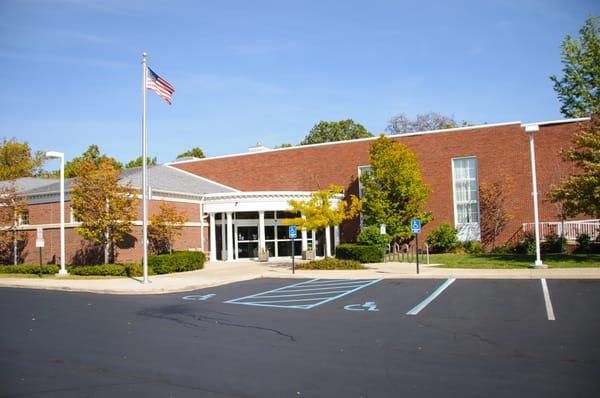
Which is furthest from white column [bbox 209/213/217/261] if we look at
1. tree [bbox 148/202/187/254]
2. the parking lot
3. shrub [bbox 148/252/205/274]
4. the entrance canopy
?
the parking lot

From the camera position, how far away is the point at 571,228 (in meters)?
29.9

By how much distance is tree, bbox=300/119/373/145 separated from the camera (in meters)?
74.1

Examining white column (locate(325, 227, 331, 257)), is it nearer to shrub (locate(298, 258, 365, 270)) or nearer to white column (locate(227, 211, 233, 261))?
shrub (locate(298, 258, 365, 270))

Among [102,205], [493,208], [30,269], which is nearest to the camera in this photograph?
[102,205]

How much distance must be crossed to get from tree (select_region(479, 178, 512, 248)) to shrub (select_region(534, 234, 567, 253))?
2670mm

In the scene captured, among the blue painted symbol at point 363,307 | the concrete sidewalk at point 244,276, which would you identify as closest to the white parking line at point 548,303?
the concrete sidewalk at point 244,276

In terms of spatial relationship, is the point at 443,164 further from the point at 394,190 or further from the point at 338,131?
the point at 338,131

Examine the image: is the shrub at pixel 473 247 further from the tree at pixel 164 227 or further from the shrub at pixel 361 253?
the tree at pixel 164 227

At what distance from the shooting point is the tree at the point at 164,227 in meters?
27.5

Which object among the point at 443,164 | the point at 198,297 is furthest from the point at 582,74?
the point at 198,297

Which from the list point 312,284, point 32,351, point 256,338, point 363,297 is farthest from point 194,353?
point 312,284

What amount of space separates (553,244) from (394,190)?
30.8 feet

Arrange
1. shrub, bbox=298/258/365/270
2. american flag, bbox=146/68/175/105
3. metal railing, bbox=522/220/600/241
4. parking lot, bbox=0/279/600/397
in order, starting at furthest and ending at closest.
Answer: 1. metal railing, bbox=522/220/600/241
2. shrub, bbox=298/258/365/270
3. american flag, bbox=146/68/175/105
4. parking lot, bbox=0/279/600/397

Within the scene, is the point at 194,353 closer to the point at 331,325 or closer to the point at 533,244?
the point at 331,325
